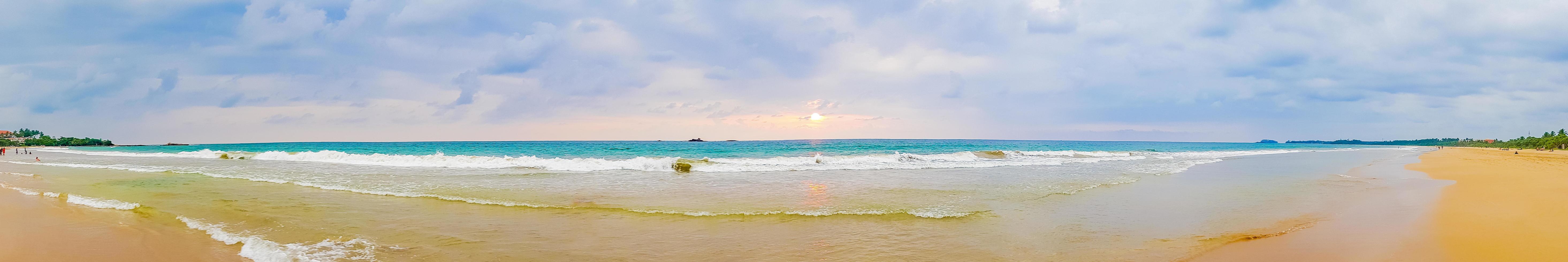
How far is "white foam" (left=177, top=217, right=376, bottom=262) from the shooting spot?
5.21 m

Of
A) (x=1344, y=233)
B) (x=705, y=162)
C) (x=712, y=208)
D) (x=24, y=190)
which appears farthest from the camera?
(x=705, y=162)

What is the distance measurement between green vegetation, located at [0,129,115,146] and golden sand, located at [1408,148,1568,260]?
136580 mm

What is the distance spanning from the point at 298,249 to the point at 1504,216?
14067 mm

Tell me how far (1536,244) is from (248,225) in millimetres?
13646

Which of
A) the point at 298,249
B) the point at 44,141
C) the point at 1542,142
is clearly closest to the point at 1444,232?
the point at 298,249

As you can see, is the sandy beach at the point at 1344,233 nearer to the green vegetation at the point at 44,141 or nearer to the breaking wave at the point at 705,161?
the breaking wave at the point at 705,161

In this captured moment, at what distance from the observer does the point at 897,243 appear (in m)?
6.05

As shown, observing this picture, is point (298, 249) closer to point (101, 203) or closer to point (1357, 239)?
point (101, 203)

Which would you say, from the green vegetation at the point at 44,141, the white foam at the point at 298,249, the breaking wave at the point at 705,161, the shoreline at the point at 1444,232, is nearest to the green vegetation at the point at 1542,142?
the breaking wave at the point at 705,161

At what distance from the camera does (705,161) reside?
2194 centimetres

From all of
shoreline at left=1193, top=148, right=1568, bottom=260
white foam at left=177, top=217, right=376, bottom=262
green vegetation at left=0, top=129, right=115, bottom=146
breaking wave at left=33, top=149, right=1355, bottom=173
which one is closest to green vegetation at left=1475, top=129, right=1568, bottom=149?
breaking wave at left=33, top=149, right=1355, bottom=173

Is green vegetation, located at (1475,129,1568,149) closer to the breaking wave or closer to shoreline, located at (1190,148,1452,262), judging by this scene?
the breaking wave

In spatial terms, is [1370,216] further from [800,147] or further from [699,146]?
[699,146]

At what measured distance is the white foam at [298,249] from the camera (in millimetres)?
5215
